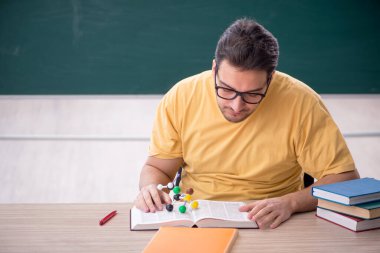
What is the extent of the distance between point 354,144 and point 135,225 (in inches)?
115

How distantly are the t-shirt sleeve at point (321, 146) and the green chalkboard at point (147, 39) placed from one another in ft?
5.72

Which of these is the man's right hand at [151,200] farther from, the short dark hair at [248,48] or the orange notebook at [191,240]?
the short dark hair at [248,48]

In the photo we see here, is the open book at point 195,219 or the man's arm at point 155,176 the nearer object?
the open book at point 195,219

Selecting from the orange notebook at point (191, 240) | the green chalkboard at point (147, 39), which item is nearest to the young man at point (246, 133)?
the orange notebook at point (191, 240)

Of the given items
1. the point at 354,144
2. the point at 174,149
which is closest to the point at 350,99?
the point at 354,144

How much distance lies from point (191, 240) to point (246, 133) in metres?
0.65

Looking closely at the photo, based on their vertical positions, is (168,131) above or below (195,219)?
above

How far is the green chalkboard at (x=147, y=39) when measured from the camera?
3.72 meters

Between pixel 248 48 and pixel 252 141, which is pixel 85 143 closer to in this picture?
pixel 252 141

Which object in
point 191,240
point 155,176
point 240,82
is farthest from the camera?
point 155,176

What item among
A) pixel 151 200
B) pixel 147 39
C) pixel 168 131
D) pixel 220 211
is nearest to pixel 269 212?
pixel 220 211

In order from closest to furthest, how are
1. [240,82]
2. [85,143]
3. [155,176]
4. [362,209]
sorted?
[362,209], [240,82], [155,176], [85,143]

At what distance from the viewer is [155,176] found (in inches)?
86.8

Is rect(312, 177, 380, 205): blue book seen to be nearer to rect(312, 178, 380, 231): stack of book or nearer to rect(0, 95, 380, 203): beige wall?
rect(312, 178, 380, 231): stack of book
